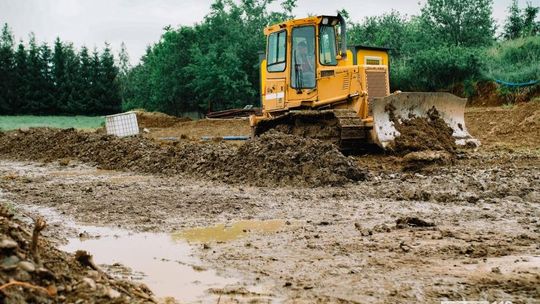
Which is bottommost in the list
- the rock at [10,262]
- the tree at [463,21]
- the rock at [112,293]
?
the rock at [112,293]

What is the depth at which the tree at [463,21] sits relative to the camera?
117 feet

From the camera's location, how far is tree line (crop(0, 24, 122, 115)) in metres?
55.0

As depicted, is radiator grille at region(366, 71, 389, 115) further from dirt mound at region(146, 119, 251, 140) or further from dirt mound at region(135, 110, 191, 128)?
dirt mound at region(135, 110, 191, 128)

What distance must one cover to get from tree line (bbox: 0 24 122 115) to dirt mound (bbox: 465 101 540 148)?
41.0 metres

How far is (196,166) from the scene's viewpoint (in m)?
12.2

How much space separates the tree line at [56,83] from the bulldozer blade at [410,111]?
4612 cm

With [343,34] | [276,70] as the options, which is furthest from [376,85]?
[276,70]

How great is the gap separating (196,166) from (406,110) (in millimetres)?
4669

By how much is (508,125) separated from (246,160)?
10940 millimetres

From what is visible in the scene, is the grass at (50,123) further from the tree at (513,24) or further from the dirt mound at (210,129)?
the tree at (513,24)

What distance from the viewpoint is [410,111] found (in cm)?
1305

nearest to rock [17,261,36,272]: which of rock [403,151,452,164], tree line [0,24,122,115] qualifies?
rock [403,151,452,164]

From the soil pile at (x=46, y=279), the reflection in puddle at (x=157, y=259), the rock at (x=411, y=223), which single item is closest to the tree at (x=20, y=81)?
the reflection in puddle at (x=157, y=259)

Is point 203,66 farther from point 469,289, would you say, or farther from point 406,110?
point 469,289
